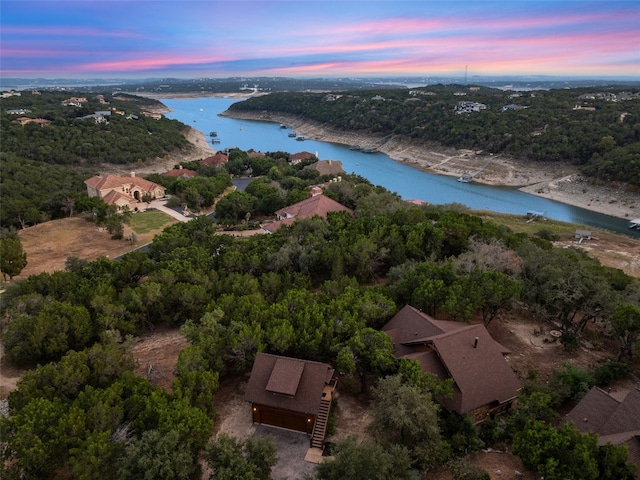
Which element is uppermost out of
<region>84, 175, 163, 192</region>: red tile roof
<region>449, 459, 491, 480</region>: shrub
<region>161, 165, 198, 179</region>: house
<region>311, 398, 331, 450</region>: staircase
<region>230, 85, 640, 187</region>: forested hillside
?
<region>230, 85, 640, 187</region>: forested hillside

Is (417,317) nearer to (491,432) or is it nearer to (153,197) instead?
(491,432)

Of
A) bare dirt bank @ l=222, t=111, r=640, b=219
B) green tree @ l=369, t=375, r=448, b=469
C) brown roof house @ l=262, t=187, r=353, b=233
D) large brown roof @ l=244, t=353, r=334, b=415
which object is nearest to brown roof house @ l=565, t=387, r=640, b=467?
green tree @ l=369, t=375, r=448, b=469

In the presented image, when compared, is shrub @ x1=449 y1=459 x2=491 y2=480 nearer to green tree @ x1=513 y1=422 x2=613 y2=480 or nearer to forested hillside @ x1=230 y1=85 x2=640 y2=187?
green tree @ x1=513 y1=422 x2=613 y2=480

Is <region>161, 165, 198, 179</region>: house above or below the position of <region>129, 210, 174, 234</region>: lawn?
above

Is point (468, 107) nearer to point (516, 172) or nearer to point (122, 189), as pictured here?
point (516, 172)

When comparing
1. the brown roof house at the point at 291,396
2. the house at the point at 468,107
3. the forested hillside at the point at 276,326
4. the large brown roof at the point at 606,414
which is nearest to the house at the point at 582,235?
the forested hillside at the point at 276,326

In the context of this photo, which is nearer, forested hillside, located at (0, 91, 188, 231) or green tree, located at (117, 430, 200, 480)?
green tree, located at (117, 430, 200, 480)

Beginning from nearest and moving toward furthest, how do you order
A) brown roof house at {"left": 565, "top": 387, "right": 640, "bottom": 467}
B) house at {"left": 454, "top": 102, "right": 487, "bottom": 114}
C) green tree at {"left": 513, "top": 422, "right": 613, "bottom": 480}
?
green tree at {"left": 513, "top": 422, "right": 613, "bottom": 480} → brown roof house at {"left": 565, "top": 387, "right": 640, "bottom": 467} → house at {"left": 454, "top": 102, "right": 487, "bottom": 114}
